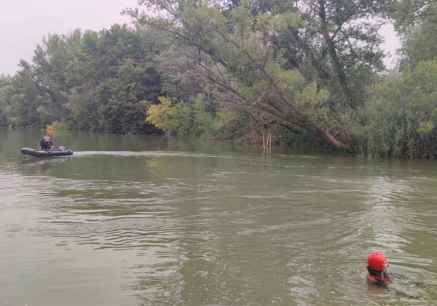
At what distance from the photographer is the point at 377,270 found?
814 cm

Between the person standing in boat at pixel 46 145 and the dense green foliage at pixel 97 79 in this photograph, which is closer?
the person standing in boat at pixel 46 145

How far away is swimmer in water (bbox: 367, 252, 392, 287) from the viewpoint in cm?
802

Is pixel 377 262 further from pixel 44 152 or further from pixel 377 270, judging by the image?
pixel 44 152

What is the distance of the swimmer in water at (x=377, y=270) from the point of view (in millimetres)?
8016

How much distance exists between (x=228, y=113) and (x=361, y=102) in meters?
9.90

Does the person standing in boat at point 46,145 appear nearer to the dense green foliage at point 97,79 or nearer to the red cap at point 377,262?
the red cap at point 377,262

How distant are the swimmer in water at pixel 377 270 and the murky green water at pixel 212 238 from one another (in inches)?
6.7

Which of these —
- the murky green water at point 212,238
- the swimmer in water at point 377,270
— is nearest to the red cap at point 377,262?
the swimmer in water at point 377,270

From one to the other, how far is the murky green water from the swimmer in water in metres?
0.17

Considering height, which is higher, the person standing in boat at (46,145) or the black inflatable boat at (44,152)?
the person standing in boat at (46,145)

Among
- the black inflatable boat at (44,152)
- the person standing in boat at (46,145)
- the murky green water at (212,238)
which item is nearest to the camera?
the murky green water at (212,238)

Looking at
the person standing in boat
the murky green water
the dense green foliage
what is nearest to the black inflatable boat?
the person standing in boat

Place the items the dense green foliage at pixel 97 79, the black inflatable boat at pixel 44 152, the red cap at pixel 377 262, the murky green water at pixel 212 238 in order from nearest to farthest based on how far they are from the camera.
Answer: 1. the red cap at pixel 377 262
2. the murky green water at pixel 212 238
3. the black inflatable boat at pixel 44 152
4. the dense green foliage at pixel 97 79

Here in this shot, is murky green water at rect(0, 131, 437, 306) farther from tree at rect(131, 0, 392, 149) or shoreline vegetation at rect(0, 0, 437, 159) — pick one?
tree at rect(131, 0, 392, 149)
